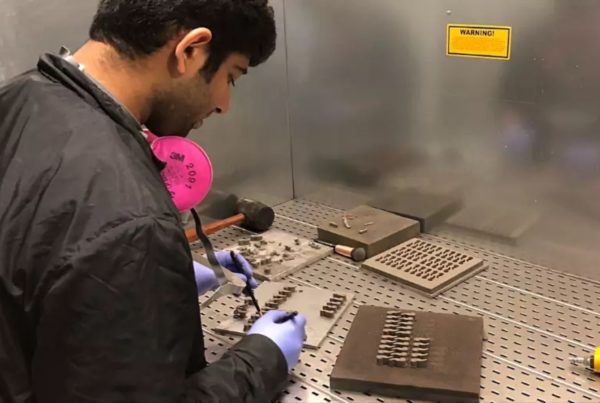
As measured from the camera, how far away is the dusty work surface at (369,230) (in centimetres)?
148

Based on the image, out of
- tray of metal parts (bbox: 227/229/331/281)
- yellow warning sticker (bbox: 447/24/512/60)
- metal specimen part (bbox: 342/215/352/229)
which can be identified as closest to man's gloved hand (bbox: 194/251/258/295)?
tray of metal parts (bbox: 227/229/331/281)

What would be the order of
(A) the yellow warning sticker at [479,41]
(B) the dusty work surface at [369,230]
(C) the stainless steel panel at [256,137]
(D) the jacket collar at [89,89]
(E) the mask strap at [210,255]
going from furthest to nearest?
1. (C) the stainless steel panel at [256,137]
2. (B) the dusty work surface at [369,230]
3. (A) the yellow warning sticker at [479,41]
4. (E) the mask strap at [210,255]
5. (D) the jacket collar at [89,89]

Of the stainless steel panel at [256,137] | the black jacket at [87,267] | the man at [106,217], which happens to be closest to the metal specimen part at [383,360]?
the man at [106,217]

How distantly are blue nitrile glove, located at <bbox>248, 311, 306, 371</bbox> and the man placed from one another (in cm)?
14

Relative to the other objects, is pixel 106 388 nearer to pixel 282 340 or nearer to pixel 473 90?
pixel 282 340

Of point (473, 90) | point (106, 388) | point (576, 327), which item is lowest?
point (576, 327)

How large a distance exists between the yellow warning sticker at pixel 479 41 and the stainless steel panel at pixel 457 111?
0.01 metres

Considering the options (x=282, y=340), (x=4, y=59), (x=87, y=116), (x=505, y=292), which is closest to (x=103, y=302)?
(x=87, y=116)

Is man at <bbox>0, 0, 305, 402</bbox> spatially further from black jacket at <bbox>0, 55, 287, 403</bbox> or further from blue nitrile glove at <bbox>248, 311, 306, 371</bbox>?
blue nitrile glove at <bbox>248, 311, 306, 371</bbox>

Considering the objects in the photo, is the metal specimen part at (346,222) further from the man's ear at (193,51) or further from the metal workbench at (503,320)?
Answer: the man's ear at (193,51)

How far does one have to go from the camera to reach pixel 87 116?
0.76m

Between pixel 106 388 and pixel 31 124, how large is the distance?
32 cm

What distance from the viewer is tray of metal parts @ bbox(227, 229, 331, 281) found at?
1417 mm

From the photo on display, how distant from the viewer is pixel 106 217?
69 centimetres
